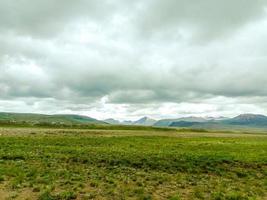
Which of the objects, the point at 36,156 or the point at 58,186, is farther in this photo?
the point at 36,156

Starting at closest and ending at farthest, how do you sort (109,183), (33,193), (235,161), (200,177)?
(33,193)
(109,183)
(200,177)
(235,161)

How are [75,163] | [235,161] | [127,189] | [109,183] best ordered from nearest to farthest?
[127,189], [109,183], [75,163], [235,161]

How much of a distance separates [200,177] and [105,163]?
9.85 m

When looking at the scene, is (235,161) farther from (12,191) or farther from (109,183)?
(12,191)

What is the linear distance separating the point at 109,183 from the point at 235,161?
16370mm

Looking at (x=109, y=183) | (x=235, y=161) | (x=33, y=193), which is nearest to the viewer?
(x=33, y=193)

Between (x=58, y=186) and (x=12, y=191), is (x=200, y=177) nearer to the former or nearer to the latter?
(x=58, y=186)

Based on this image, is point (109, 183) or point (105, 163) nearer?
point (109, 183)

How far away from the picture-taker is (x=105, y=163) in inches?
1109

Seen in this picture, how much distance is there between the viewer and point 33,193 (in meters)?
17.6

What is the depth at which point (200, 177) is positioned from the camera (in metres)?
23.4

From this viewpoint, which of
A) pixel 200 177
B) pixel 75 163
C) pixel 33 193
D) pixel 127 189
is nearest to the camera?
pixel 33 193

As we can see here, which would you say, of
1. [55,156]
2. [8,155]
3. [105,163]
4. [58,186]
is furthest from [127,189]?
[8,155]

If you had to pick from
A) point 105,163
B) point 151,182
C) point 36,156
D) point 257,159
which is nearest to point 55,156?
point 36,156
